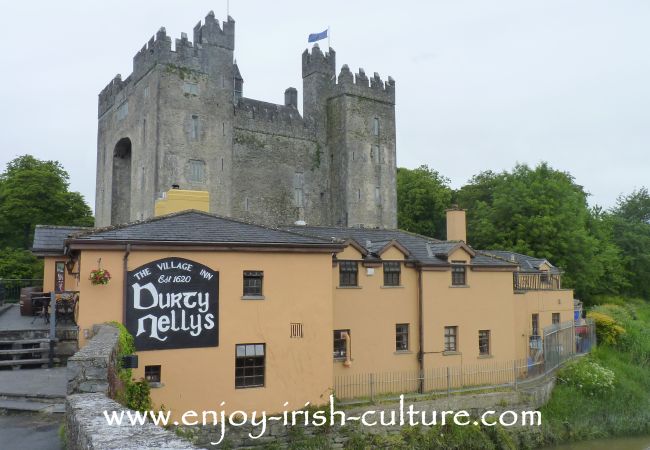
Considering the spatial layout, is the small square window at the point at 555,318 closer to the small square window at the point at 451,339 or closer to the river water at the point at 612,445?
the river water at the point at 612,445

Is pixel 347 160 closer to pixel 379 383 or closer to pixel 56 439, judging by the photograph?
pixel 379 383

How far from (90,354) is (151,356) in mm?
6522

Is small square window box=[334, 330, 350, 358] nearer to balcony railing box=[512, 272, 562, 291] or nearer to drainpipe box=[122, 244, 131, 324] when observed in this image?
drainpipe box=[122, 244, 131, 324]

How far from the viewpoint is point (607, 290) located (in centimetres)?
4712

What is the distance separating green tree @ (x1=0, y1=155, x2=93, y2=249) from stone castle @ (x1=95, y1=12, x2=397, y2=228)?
12.5 feet

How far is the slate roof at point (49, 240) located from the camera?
893 inches

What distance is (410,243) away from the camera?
→ 81.0ft

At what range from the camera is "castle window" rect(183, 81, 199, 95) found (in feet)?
123

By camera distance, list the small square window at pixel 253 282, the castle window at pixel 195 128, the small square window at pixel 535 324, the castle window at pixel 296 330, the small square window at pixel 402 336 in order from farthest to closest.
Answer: the castle window at pixel 195 128, the small square window at pixel 535 324, the small square window at pixel 402 336, the castle window at pixel 296 330, the small square window at pixel 253 282

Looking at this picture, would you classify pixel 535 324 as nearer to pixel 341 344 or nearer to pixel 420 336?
pixel 420 336

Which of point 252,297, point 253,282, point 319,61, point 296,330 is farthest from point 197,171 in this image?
point 296,330

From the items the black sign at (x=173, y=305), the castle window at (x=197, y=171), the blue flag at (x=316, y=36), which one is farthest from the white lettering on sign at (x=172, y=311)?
the blue flag at (x=316, y=36)

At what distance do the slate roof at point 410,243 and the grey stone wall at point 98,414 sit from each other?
12770 millimetres

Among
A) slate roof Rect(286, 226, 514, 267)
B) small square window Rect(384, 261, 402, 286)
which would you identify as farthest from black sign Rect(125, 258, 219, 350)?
small square window Rect(384, 261, 402, 286)
